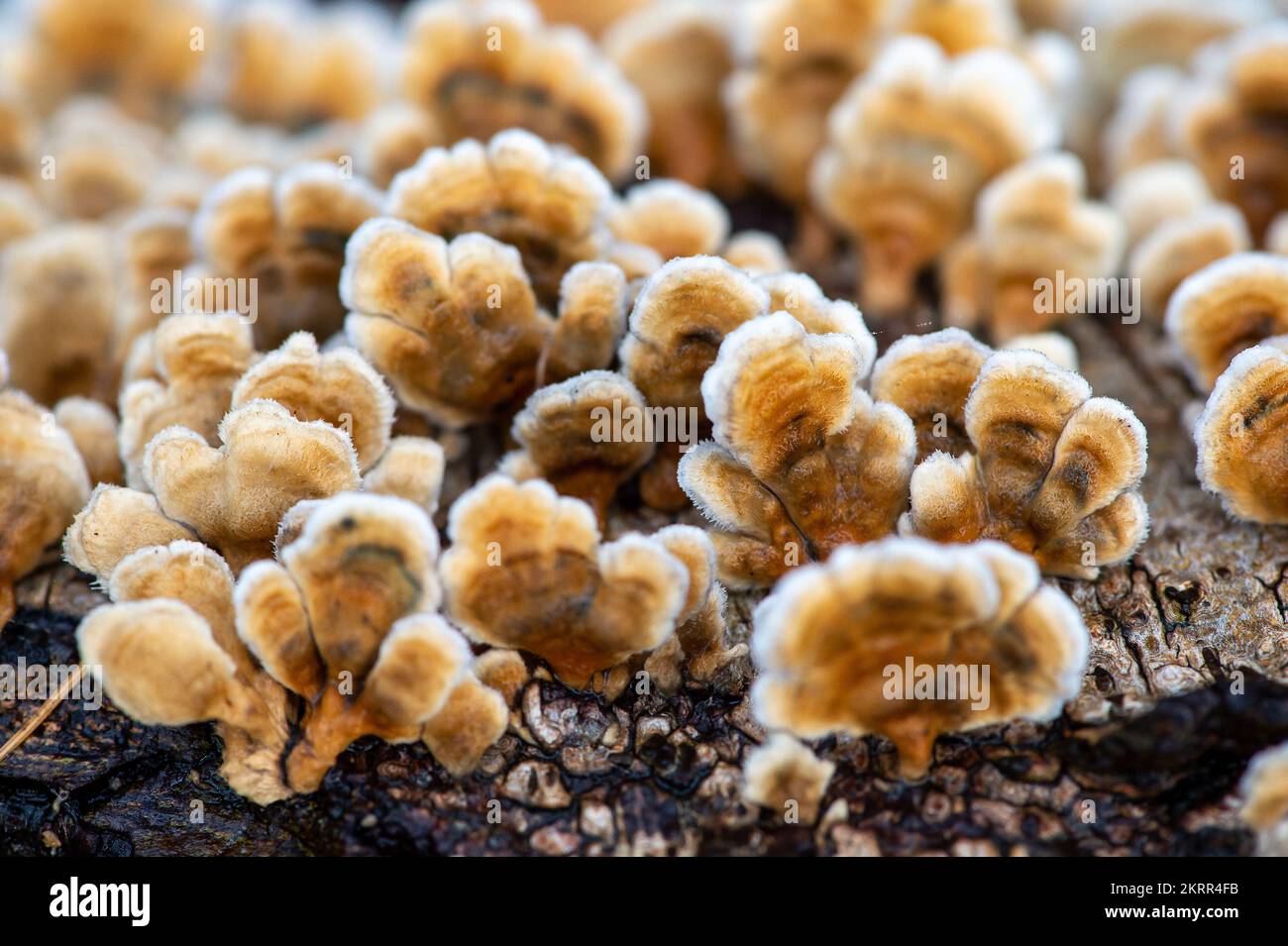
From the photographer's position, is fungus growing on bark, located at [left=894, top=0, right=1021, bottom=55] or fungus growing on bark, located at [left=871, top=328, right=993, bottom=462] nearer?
fungus growing on bark, located at [left=871, top=328, right=993, bottom=462]

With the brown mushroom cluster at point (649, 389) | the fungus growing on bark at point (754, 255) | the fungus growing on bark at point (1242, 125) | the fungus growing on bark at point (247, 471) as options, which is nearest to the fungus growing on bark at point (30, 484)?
the brown mushroom cluster at point (649, 389)

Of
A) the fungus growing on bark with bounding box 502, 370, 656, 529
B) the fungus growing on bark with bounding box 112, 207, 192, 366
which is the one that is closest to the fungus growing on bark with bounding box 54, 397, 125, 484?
the fungus growing on bark with bounding box 112, 207, 192, 366

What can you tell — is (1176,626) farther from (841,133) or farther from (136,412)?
(136,412)

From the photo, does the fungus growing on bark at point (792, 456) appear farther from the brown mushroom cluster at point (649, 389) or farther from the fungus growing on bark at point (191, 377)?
the fungus growing on bark at point (191, 377)

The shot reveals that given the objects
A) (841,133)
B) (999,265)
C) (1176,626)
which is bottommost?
Answer: (1176,626)

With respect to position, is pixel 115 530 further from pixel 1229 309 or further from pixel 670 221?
pixel 1229 309

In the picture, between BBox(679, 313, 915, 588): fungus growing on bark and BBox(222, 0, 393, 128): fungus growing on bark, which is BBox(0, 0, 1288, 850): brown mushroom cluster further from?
BBox(222, 0, 393, 128): fungus growing on bark

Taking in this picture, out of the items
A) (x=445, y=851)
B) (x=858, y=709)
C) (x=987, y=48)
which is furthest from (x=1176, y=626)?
(x=987, y=48)
